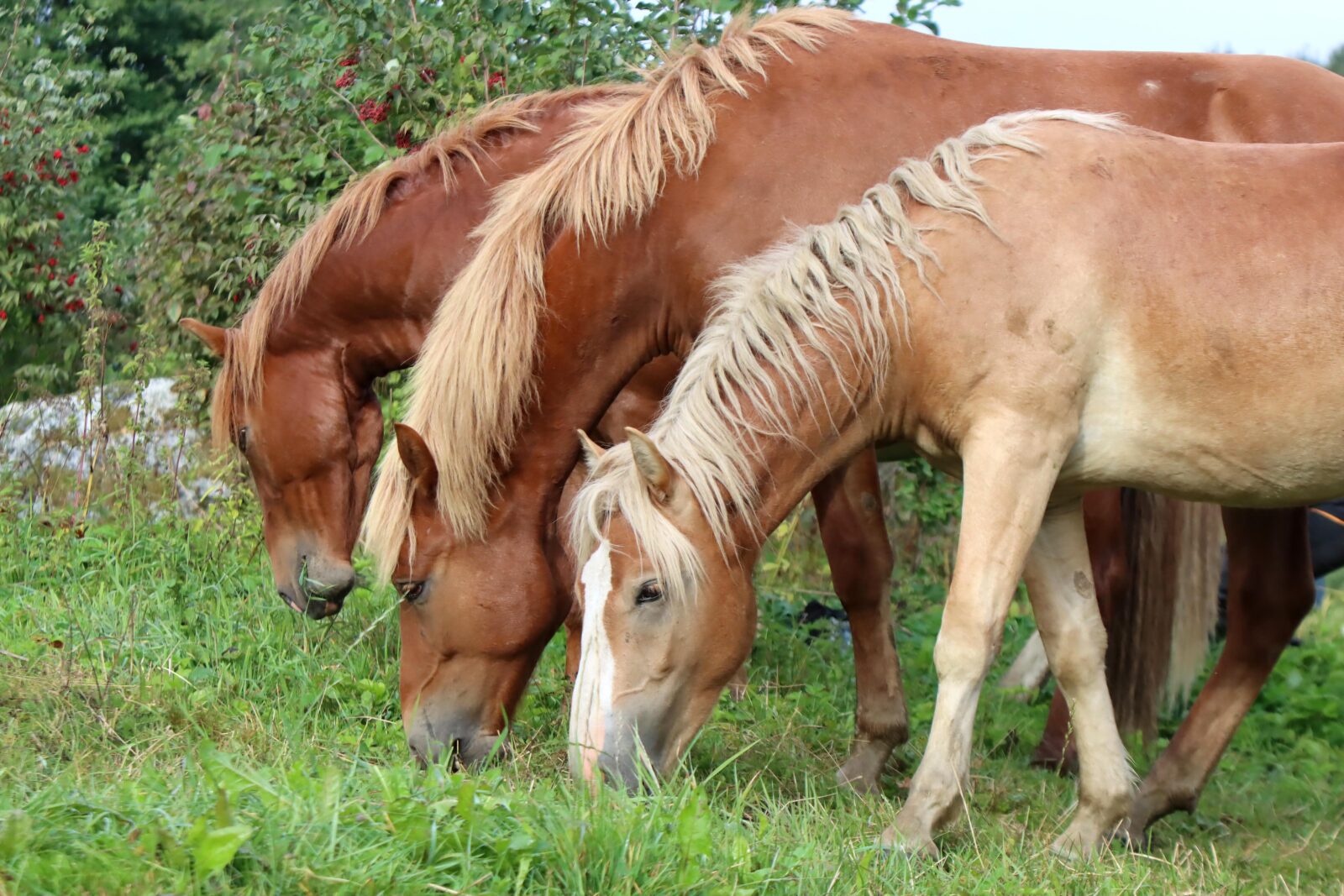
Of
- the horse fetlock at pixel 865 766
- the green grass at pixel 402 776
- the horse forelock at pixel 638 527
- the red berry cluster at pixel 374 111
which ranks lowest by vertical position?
the horse fetlock at pixel 865 766

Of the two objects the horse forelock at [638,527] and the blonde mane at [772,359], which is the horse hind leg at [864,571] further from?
the horse forelock at [638,527]

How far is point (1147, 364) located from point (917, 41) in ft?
5.42

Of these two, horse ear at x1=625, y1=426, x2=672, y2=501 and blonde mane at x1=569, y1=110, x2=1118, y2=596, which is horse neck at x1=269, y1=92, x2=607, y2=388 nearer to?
blonde mane at x1=569, y1=110, x2=1118, y2=596

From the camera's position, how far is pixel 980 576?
3223mm

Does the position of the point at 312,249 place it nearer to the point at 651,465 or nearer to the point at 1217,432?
the point at 651,465

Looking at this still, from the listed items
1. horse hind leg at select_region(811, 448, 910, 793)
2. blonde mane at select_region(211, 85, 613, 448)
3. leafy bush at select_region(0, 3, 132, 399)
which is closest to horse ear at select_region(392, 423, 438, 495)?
blonde mane at select_region(211, 85, 613, 448)

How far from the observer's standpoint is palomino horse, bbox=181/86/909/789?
14.6 feet

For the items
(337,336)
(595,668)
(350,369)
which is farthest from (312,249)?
(595,668)

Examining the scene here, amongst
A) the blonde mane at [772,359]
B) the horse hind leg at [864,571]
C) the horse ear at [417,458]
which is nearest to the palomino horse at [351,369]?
the horse hind leg at [864,571]

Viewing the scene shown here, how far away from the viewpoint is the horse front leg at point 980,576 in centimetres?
321

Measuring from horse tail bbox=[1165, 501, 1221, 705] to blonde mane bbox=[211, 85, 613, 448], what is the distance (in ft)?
9.16

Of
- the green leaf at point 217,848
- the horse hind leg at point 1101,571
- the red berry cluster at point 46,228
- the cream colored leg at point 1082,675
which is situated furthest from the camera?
the red berry cluster at point 46,228

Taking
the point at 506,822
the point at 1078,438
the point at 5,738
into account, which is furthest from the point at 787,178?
the point at 5,738

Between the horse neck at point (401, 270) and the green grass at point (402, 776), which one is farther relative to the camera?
the horse neck at point (401, 270)
